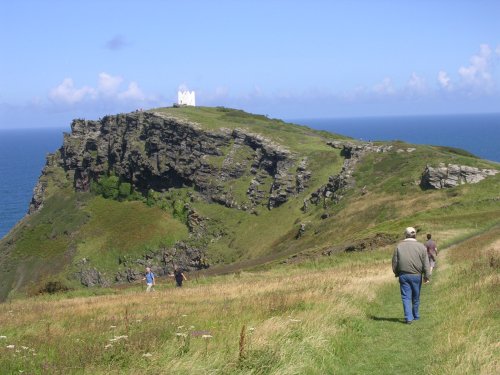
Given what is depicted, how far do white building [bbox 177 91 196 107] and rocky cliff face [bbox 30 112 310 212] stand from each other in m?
29.2

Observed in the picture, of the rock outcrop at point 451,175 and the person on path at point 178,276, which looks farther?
→ the rock outcrop at point 451,175

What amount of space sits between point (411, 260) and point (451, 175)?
197ft

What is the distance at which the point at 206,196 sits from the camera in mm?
105250

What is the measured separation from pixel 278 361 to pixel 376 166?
81.8 metres

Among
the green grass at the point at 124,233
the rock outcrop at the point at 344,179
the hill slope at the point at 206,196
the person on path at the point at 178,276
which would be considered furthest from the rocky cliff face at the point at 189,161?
the person on path at the point at 178,276

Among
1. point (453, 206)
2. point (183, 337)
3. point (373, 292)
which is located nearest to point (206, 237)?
point (453, 206)

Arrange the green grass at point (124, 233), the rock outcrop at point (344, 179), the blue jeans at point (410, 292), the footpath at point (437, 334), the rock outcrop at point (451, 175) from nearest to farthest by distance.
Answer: the footpath at point (437, 334) → the blue jeans at point (410, 292) → the rock outcrop at point (451, 175) → the rock outcrop at point (344, 179) → the green grass at point (124, 233)

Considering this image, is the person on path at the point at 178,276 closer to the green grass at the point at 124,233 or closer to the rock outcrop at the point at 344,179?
the rock outcrop at the point at 344,179

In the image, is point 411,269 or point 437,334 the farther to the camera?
point 411,269

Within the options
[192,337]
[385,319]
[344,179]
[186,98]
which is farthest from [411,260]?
[186,98]

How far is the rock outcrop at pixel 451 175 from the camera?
69.1m

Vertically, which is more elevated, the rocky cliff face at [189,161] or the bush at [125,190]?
the rocky cliff face at [189,161]

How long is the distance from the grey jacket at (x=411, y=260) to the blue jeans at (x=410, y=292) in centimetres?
16

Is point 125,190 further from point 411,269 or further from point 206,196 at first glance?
point 411,269
